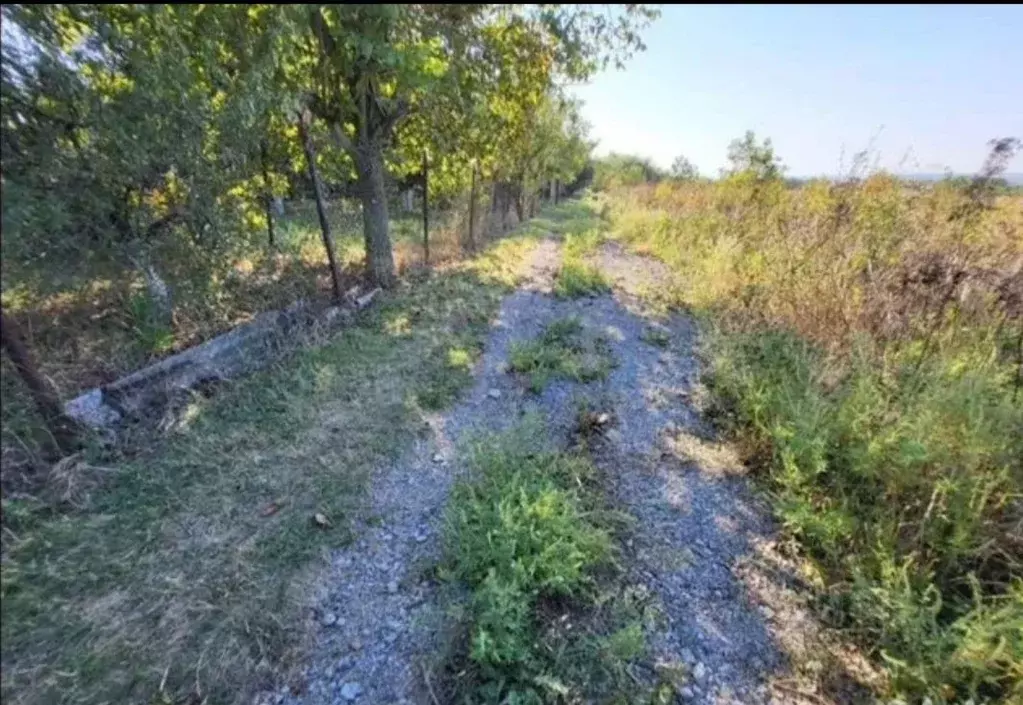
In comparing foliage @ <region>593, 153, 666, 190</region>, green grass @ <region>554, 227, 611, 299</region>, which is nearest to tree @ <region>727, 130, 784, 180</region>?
green grass @ <region>554, 227, 611, 299</region>

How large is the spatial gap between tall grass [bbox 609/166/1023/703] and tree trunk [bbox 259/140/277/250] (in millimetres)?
4933

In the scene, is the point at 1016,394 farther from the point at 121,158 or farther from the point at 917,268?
Answer: the point at 121,158

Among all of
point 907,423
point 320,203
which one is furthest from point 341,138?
point 907,423

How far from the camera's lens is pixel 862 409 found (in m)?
3.12

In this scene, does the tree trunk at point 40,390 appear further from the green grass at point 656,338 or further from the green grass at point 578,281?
the green grass at point 578,281

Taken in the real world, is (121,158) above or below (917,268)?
above

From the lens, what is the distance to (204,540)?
8.42 feet

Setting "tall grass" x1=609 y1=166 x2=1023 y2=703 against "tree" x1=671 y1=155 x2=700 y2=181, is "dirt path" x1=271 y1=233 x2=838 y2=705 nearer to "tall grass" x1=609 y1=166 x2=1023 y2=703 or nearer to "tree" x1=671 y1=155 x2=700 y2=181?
"tall grass" x1=609 y1=166 x2=1023 y2=703

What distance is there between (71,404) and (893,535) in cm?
488

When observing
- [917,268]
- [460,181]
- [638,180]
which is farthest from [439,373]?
Answer: [638,180]

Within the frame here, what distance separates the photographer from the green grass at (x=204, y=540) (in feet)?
5.89

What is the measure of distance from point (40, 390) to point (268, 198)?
3.76 metres

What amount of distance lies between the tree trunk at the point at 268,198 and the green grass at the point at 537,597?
151 inches

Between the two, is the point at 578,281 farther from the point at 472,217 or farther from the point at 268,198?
the point at 268,198
